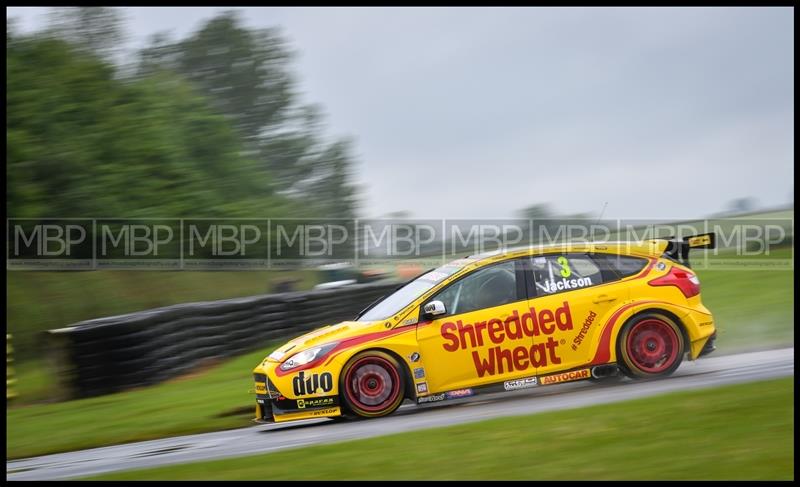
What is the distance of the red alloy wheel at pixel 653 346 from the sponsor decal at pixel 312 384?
293cm

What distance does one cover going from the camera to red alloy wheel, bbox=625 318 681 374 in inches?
350

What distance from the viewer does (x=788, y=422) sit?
6461 mm

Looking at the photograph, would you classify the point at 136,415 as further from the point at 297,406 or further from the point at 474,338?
the point at 474,338

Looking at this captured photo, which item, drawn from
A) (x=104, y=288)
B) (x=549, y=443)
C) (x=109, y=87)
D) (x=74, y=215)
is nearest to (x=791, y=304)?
(x=549, y=443)

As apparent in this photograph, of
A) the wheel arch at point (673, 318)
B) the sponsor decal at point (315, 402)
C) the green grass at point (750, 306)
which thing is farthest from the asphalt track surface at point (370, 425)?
the green grass at point (750, 306)

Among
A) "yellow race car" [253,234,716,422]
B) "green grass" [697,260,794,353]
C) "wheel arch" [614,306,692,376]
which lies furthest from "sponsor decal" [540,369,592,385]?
"green grass" [697,260,794,353]

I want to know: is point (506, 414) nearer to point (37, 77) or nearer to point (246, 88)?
point (37, 77)

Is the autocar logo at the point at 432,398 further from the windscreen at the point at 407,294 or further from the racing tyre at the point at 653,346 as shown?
the racing tyre at the point at 653,346

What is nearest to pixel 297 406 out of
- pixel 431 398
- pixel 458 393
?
pixel 431 398

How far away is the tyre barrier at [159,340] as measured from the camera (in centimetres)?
1170

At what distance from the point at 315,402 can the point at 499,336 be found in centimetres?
182

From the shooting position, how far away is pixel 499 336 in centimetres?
862

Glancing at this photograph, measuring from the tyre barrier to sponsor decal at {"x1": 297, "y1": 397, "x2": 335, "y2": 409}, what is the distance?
4.26m

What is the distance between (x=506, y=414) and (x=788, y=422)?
229 centimetres
